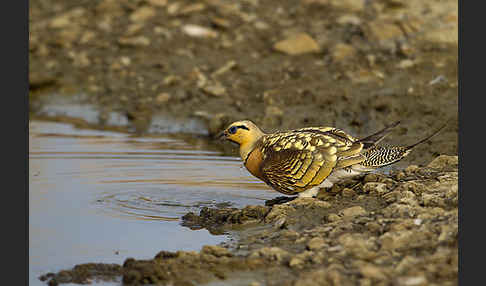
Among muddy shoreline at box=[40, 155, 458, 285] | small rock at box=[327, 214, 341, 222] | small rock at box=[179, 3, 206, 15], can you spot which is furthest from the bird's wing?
small rock at box=[179, 3, 206, 15]

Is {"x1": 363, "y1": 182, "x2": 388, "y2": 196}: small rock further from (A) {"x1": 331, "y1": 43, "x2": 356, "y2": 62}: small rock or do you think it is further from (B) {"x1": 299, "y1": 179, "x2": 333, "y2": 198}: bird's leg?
(A) {"x1": 331, "y1": 43, "x2": 356, "y2": 62}: small rock

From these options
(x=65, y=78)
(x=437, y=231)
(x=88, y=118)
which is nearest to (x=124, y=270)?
(x=437, y=231)

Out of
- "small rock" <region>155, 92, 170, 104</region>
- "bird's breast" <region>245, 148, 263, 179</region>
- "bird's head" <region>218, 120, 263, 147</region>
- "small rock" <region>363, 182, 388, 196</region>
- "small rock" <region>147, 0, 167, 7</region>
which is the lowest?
"small rock" <region>363, 182, 388, 196</region>

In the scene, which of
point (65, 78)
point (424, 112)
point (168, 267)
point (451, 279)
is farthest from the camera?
point (65, 78)

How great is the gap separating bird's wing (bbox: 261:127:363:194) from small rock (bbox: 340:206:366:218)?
71 cm

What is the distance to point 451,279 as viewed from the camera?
4.94m

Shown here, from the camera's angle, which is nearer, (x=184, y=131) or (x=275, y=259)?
→ (x=275, y=259)

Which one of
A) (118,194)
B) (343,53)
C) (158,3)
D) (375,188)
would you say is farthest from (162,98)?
(375,188)

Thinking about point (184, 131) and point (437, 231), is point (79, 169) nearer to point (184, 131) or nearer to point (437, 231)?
point (184, 131)

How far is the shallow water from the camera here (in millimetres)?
6652

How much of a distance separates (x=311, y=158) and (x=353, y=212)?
86 centimetres

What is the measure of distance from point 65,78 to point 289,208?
26.6 feet

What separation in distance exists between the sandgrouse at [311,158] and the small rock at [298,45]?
17.7 feet

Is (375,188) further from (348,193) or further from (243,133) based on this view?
(243,133)
